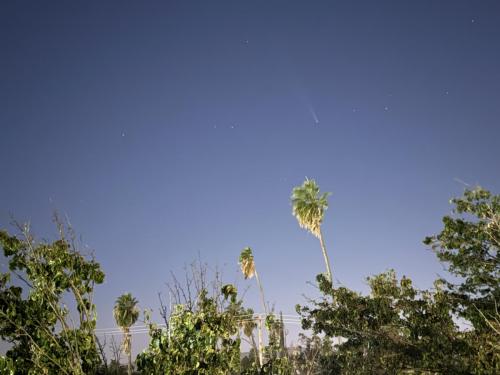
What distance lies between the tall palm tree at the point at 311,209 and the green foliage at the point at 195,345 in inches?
1184

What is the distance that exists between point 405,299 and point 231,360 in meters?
13.4

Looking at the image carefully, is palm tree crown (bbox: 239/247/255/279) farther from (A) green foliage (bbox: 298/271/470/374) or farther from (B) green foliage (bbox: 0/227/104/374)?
(B) green foliage (bbox: 0/227/104/374)

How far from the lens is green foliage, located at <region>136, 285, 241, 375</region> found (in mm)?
5957

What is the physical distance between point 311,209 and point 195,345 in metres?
31.0

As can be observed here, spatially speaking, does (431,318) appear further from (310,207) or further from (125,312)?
(125,312)

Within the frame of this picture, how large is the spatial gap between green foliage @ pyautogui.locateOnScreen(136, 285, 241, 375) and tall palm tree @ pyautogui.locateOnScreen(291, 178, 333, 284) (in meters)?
30.1

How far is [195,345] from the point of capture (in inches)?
243

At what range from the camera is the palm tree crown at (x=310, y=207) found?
120 ft

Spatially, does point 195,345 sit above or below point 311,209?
below

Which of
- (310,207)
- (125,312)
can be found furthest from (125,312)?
(310,207)

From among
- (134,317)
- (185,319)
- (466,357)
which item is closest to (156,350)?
(185,319)

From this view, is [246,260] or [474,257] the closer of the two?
[474,257]

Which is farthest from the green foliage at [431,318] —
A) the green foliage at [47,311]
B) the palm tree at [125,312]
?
the palm tree at [125,312]

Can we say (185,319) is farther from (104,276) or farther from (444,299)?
(444,299)
